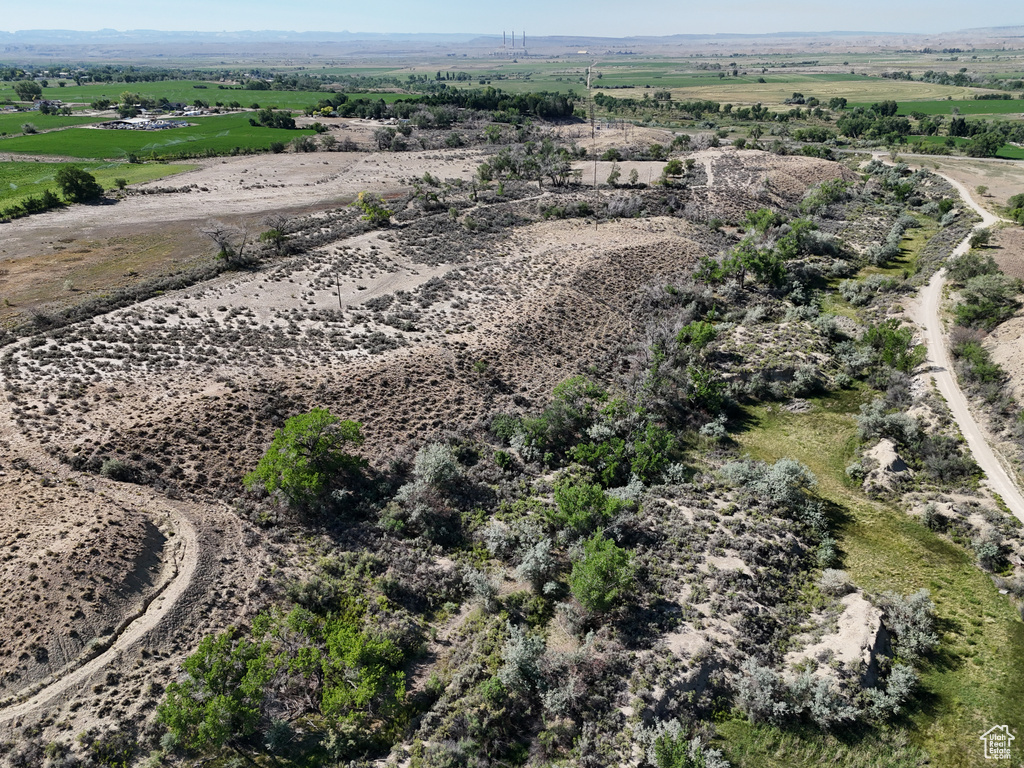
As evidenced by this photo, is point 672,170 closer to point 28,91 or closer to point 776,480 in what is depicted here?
point 776,480

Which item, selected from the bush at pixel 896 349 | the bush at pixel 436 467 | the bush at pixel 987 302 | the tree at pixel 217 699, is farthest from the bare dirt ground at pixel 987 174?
the tree at pixel 217 699

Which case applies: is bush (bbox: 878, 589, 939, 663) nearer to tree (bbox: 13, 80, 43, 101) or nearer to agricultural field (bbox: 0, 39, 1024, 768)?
agricultural field (bbox: 0, 39, 1024, 768)

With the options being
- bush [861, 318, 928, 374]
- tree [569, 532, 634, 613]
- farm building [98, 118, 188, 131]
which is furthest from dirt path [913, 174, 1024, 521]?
farm building [98, 118, 188, 131]

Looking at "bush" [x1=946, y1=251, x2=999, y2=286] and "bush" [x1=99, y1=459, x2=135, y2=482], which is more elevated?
"bush" [x1=946, y1=251, x2=999, y2=286]

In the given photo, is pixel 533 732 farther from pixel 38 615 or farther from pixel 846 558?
pixel 38 615

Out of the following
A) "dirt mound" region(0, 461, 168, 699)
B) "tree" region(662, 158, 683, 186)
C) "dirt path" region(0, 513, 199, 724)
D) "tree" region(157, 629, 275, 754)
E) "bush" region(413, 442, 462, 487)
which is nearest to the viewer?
"tree" region(157, 629, 275, 754)

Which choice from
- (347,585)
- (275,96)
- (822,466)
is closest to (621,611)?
(347,585)

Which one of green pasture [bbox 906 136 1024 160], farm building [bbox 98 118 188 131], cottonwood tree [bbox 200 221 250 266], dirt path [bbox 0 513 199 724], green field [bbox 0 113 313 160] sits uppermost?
farm building [bbox 98 118 188 131]
